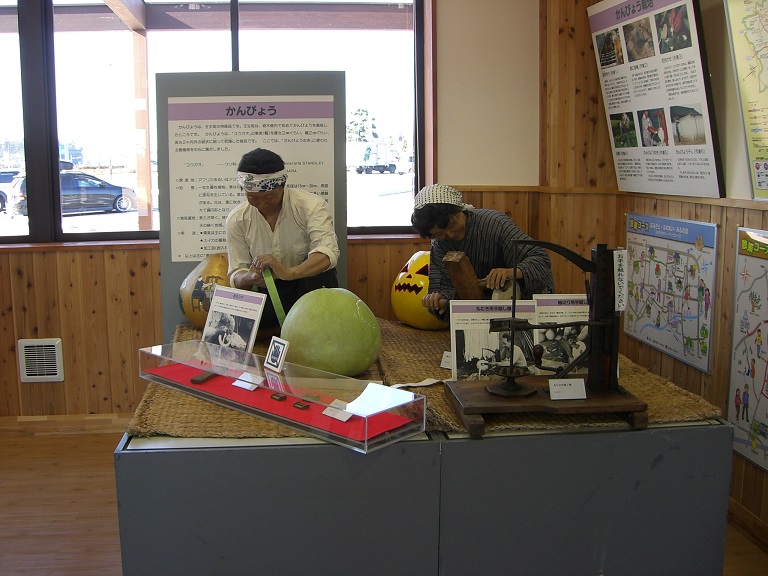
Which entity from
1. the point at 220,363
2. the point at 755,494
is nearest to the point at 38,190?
the point at 220,363

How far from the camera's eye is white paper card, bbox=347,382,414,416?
195 centimetres

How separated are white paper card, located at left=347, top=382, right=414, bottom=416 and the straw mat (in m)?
0.11

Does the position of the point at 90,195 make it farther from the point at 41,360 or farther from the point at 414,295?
the point at 414,295

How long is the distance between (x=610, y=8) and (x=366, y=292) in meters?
1.96

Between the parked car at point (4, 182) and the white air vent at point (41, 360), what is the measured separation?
81 centimetres

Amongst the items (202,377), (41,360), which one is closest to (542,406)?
(202,377)

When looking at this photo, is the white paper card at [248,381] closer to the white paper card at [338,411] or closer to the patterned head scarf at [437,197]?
the white paper card at [338,411]

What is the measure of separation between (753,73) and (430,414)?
69.6 inches

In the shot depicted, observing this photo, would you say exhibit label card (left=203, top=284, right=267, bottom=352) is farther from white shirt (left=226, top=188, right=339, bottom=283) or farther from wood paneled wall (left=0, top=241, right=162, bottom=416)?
wood paneled wall (left=0, top=241, right=162, bottom=416)

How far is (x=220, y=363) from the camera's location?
2496 millimetres

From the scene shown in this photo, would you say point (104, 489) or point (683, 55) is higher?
point (683, 55)

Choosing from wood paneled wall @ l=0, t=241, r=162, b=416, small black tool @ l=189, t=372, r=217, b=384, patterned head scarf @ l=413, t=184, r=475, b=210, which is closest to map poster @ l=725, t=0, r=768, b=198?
patterned head scarf @ l=413, t=184, r=475, b=210

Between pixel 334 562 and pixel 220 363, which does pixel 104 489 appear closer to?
pixel 220 363

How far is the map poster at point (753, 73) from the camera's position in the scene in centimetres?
268
